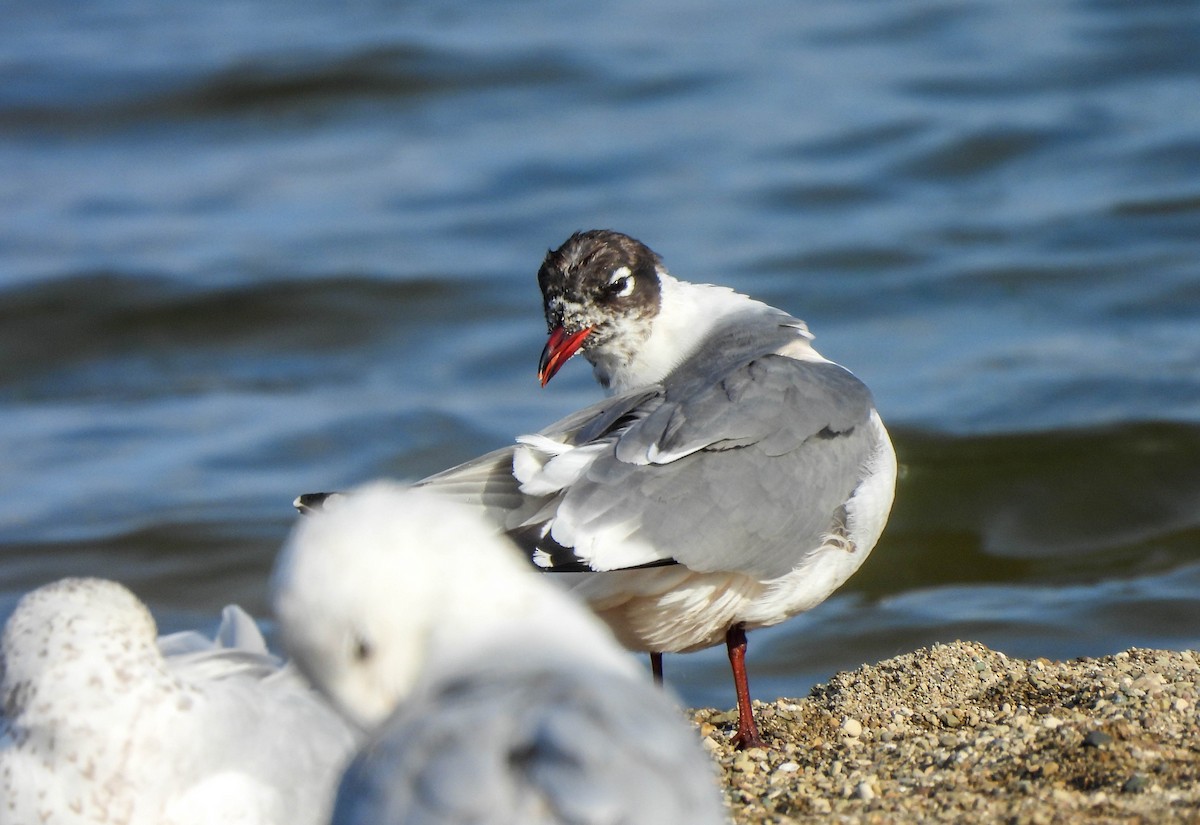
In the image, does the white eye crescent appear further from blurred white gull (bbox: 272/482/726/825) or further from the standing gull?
blurred white gull (bbox: 272/482/726/825)

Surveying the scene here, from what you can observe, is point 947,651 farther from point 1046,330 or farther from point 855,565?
point 1046,330

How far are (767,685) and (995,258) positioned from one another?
6.17 m

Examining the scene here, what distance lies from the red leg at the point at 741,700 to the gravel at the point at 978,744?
0.06 metres

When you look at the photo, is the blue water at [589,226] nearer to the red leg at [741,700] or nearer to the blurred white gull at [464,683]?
the red leg at [741,700]

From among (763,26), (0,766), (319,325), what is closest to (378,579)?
(0,766)

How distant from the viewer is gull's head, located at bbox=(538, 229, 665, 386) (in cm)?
595

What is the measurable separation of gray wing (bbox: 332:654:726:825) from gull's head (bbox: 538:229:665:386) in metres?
3.09

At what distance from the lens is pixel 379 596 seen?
296cm

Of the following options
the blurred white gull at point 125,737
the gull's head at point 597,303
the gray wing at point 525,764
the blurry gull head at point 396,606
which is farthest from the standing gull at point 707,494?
the gray wing at point 525,764

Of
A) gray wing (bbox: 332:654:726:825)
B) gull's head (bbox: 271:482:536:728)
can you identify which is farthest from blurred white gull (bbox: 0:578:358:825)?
gray wing (bbox: 332:654:726:825)

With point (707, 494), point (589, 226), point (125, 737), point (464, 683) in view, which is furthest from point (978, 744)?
point (589, 226)

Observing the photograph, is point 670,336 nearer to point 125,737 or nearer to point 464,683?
point 125,737

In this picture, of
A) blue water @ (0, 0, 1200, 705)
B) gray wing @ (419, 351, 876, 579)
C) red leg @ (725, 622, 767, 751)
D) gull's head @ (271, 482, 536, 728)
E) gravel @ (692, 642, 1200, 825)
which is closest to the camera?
gull's head @ (271, 482, 536, 728)

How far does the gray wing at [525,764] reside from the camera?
272 cm
